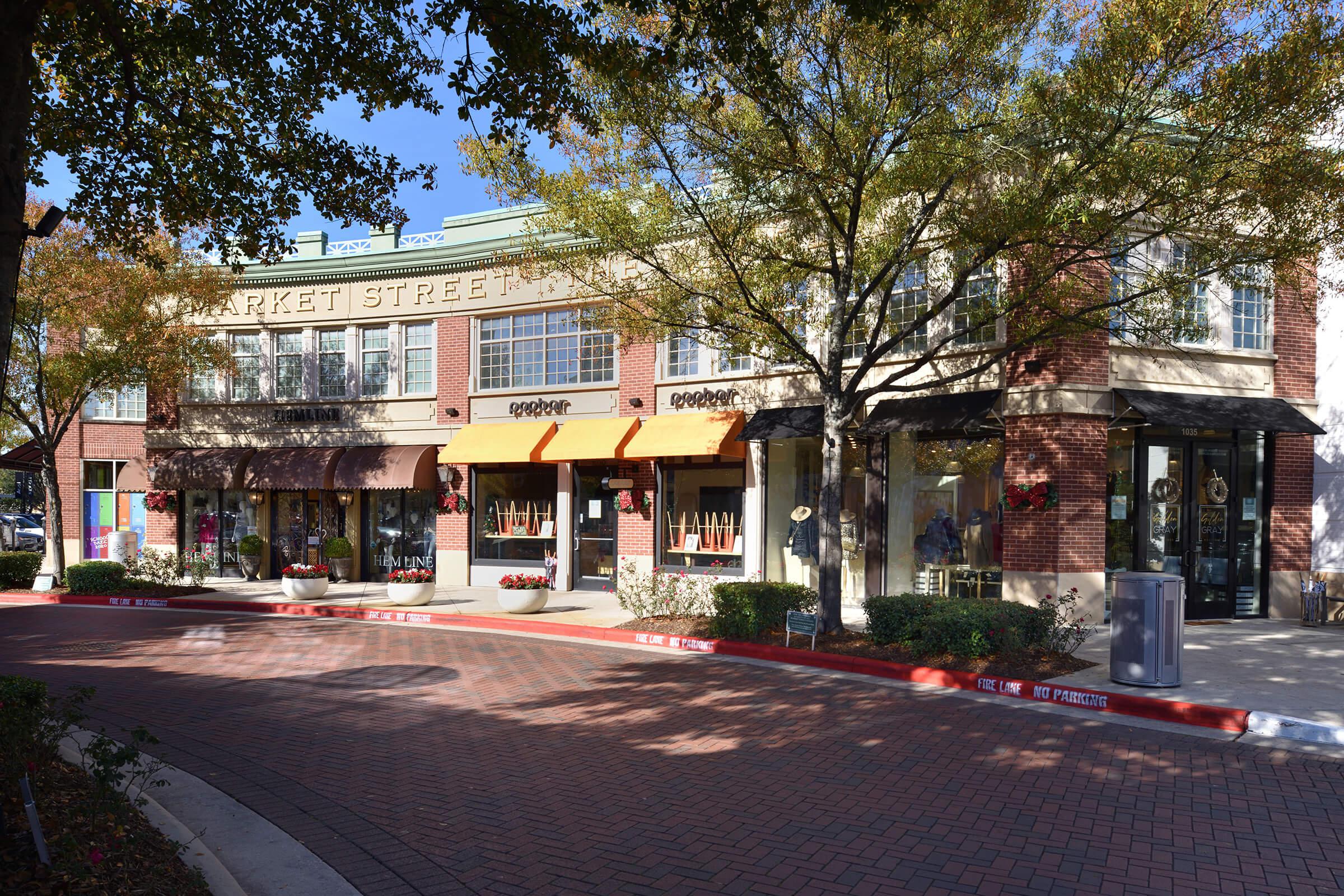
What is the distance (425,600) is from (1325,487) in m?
17.4

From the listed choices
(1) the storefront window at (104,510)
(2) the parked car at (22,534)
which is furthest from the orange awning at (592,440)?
(2) the parked car at (22,534)

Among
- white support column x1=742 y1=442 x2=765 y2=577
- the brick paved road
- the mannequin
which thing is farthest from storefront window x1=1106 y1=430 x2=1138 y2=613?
the brick paved road

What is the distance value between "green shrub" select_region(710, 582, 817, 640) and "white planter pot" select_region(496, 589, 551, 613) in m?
4.44

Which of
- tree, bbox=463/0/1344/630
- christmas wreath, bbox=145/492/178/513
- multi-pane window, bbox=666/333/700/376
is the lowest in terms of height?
christmas wreath, bbox=145/492/178/513

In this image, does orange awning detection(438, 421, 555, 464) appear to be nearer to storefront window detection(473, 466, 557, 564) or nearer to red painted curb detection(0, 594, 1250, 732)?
storefront window detection(473, 466, 557, 564)

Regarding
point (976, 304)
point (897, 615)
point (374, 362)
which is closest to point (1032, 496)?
point (976, 304)

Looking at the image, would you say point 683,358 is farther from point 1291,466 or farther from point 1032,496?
point 1291,466

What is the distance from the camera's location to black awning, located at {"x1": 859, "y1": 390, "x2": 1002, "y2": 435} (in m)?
15.3

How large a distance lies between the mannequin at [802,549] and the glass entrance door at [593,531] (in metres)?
4.44

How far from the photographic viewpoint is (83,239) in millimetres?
19594

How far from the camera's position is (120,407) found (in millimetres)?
27234

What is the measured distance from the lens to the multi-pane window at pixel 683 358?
2038 centimetres

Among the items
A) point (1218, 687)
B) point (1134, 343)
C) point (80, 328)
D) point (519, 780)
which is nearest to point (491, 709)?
point (519, 780)

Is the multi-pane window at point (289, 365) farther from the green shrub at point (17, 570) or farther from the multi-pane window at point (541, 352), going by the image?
the green shrub at point (17, 570)
